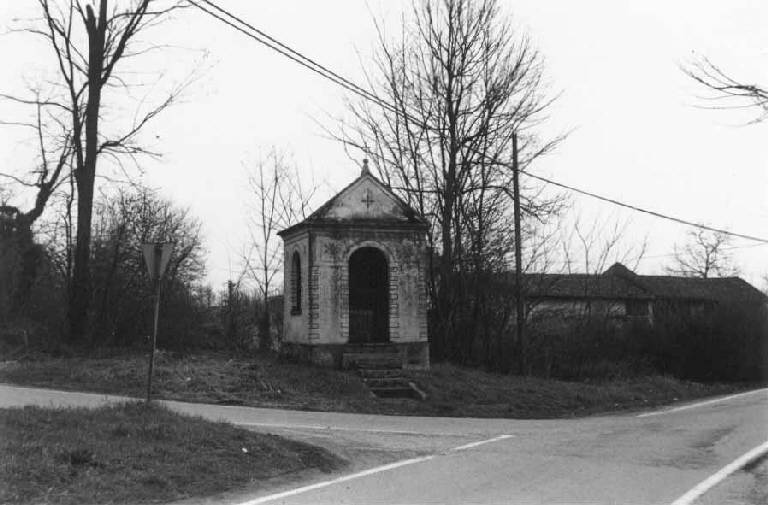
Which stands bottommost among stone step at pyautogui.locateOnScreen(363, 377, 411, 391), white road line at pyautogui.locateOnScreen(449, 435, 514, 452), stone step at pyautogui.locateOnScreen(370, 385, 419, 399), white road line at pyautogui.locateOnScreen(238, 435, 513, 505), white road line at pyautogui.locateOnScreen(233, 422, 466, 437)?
white road line at pyautogui.locateOnScreen(238, 435, 513, 505)

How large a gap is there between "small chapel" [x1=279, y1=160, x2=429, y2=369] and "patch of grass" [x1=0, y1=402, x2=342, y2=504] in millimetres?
9117

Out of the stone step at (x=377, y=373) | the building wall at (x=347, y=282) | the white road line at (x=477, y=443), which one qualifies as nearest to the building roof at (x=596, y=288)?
the building wall at (x=347, y=282)

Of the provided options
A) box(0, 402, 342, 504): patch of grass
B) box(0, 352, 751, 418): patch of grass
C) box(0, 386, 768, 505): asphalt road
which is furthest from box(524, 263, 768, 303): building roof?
box(0, 402, 342, 504): patch of grass

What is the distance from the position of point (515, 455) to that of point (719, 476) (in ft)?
8.32

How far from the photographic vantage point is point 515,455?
10.1m

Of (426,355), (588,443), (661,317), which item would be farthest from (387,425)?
(661,317)

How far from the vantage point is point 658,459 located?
988 centimetres

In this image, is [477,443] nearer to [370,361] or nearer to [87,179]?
[370,361]

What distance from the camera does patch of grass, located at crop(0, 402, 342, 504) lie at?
286 inches

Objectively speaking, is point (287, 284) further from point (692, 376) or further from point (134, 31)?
point (692, 376)

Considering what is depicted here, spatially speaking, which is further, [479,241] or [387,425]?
[479,241]

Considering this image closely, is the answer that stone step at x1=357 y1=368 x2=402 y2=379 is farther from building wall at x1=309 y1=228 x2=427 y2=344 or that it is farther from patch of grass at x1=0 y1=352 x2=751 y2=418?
building wall at x1=309 y1=228 x2=427 y2=344

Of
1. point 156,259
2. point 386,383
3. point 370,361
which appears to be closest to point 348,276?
point 370,361

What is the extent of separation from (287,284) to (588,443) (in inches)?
486
